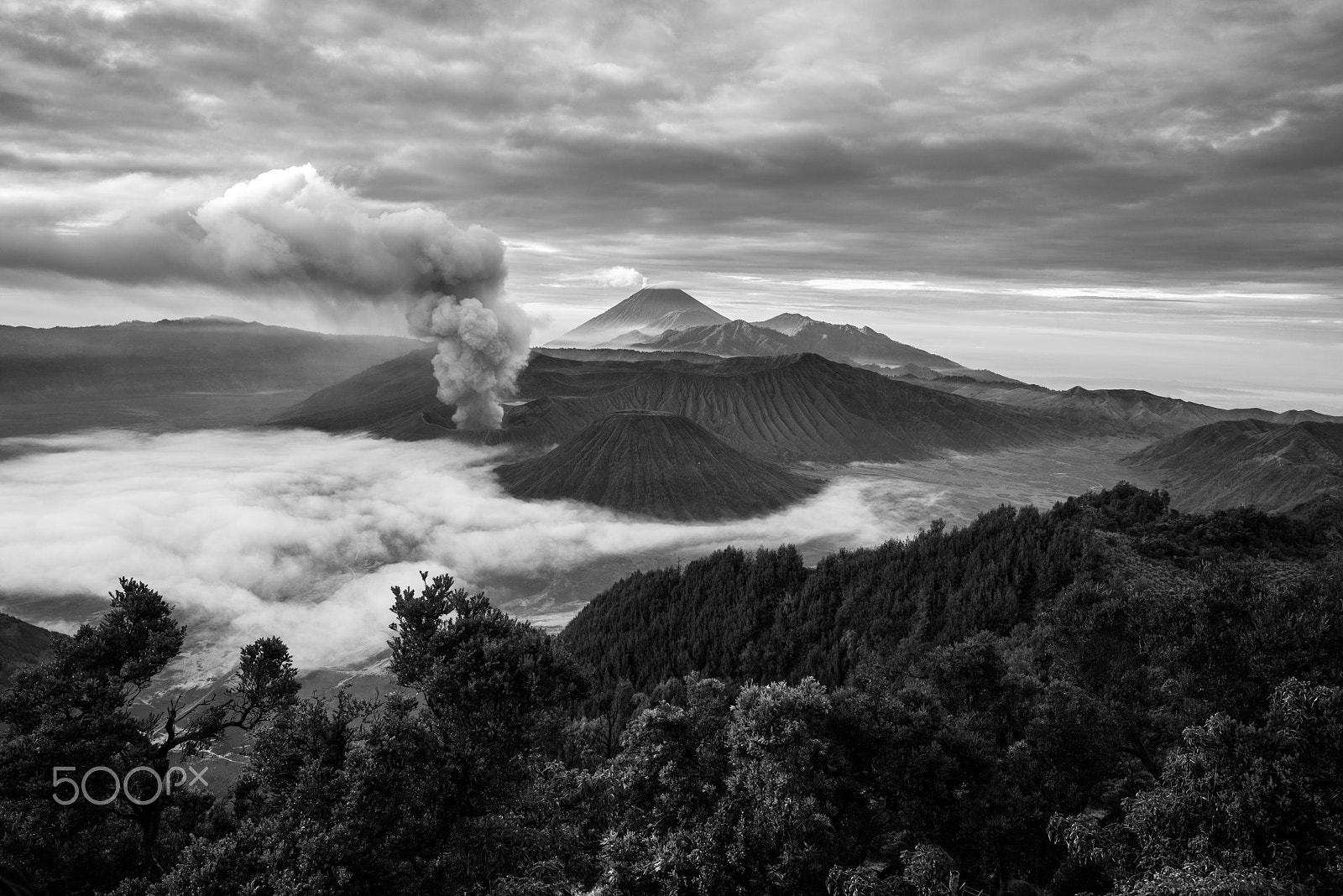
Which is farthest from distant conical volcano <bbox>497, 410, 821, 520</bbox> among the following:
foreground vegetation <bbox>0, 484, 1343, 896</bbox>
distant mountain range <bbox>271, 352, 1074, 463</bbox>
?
foreground vegetation <bbox>0, 484, 1343, 896</bbox>

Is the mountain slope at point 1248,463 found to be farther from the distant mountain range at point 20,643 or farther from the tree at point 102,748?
the distant mountain range at point 20,643

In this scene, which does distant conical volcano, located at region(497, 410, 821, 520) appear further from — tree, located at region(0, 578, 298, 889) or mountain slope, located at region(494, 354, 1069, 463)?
tree, located at region(0, 578, 298, 889)

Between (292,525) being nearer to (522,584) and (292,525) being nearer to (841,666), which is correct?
(522,584)

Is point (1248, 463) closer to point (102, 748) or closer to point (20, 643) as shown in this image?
point (102, 748)

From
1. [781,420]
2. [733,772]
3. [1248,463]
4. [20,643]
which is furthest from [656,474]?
[733,772]

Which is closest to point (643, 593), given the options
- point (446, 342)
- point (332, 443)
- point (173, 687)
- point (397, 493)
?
point (173, 687)
